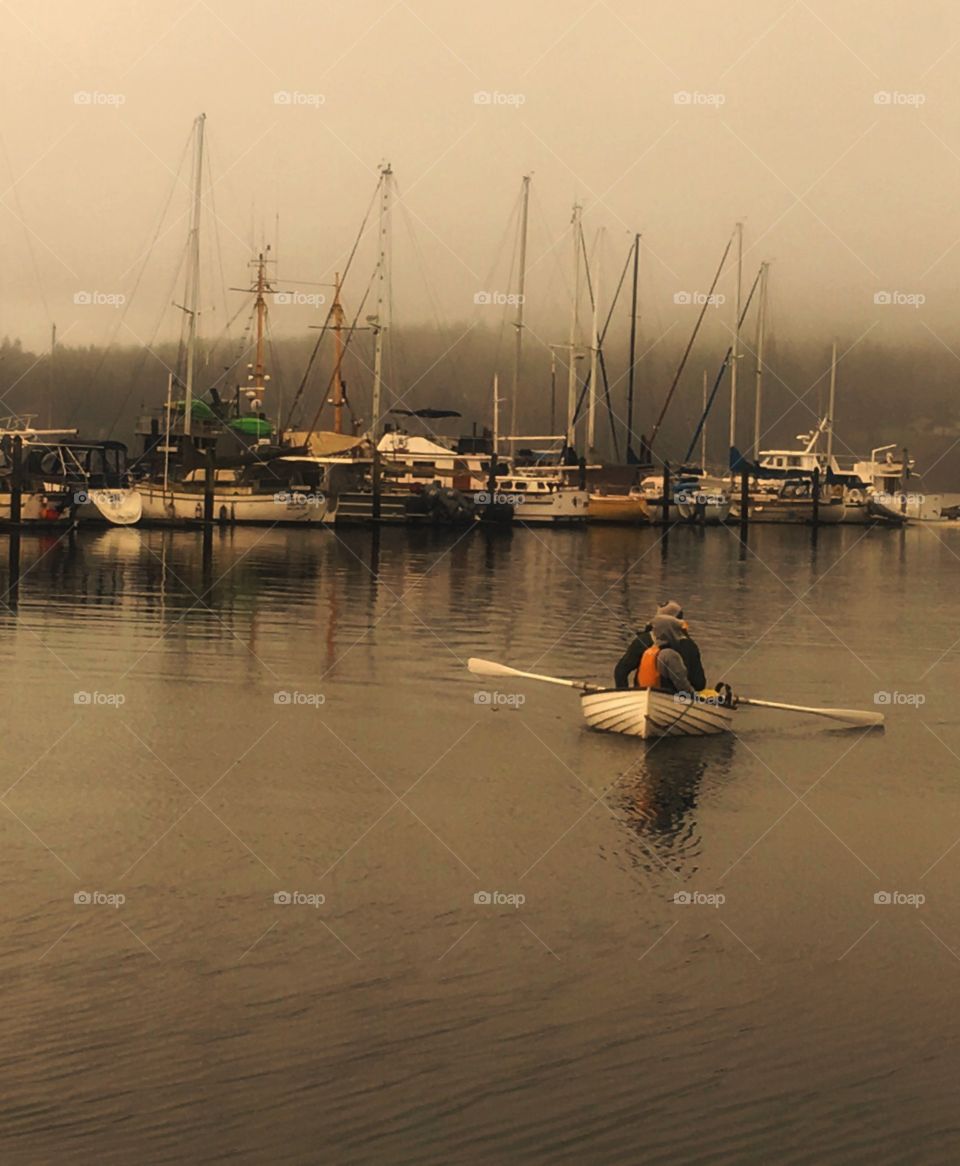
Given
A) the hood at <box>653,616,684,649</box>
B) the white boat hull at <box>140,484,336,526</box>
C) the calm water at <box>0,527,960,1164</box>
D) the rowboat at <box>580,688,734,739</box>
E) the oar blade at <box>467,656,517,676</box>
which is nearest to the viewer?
the calm water at <box>0,527,960,1164</box>

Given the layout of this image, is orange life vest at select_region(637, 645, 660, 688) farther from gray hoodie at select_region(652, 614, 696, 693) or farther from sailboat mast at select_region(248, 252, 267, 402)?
sailboat mast at select_region(248, 252, 267, 402)

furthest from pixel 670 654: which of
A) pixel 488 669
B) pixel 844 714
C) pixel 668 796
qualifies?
pixel 488 669

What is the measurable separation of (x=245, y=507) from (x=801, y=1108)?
90.4 m

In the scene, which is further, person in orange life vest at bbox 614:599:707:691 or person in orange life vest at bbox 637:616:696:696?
person in orange life vest at bbox 614:599:707:691

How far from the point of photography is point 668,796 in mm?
21906

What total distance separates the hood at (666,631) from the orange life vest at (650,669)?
0.16 meters

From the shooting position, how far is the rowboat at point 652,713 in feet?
83.0

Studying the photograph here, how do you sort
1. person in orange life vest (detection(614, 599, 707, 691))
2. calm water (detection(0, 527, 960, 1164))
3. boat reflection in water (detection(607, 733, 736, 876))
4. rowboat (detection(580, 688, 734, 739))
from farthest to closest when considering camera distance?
person in orange life vest (detection(614, 599, 707, 691))
rowboat (detection(580, 688, 734, 739))
boat reflection in water (detection(607, 733, 736, 876))
calm water (detection(0, 527, 960, 1164))

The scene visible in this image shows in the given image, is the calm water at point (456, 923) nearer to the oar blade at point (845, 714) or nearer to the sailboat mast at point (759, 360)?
the oar blade at point (845, 714)

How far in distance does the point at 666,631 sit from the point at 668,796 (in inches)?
163

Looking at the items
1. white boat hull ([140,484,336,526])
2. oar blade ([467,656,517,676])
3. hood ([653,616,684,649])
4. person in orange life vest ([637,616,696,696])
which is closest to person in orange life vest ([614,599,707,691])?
person in orange life vest ([637,616,696,696])

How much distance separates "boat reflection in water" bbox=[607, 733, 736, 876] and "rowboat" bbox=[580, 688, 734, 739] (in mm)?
213

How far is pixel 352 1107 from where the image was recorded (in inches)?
458

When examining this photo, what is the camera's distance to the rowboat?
2531 centimetres
